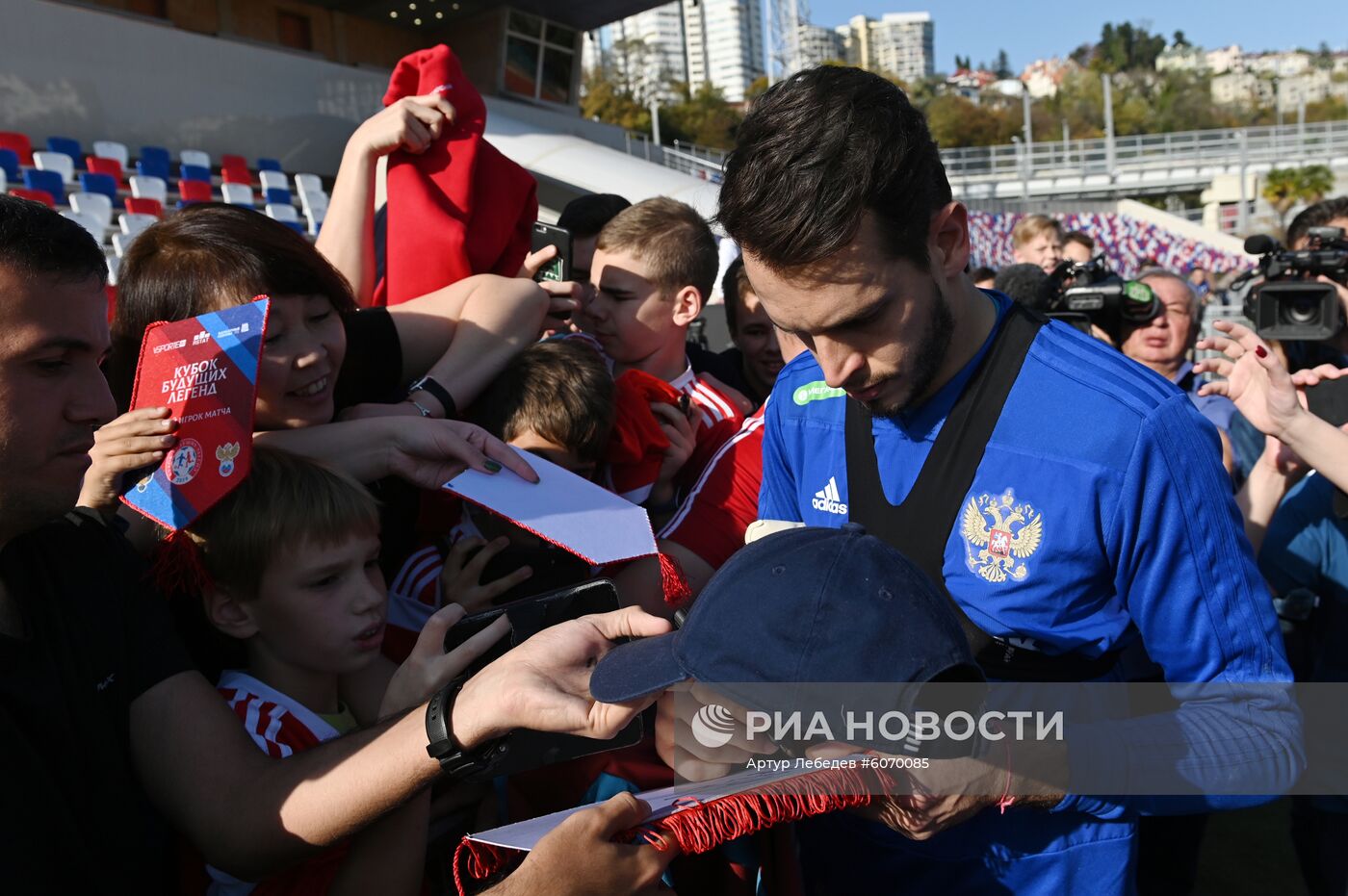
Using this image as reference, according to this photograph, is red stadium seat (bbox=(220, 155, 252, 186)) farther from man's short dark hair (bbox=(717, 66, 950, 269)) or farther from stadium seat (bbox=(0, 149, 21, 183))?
man's short dark hair (bbox=(717, 66, 950, 269))

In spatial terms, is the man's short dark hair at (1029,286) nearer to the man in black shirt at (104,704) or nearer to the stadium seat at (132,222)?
the man in black shirt at (104,704)

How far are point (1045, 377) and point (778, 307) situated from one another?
1.43 feet

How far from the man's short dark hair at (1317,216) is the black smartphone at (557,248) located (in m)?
3.06

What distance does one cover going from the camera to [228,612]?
1.88 meters

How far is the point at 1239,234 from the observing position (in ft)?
136

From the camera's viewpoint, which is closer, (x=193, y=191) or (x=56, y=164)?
(x=56, y=164)

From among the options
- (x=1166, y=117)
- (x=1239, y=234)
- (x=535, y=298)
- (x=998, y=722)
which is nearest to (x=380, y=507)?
(x=535, y=298)

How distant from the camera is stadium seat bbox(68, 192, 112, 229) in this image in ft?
38.1

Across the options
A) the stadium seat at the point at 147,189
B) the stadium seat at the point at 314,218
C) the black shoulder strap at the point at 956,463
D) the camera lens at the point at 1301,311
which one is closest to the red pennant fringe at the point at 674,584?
the black shoulder strap at the point at 956,463

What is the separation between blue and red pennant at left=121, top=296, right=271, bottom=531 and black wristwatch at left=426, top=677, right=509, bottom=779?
0.56 meters

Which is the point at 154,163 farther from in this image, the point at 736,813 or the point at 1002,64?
the point at 1002,64

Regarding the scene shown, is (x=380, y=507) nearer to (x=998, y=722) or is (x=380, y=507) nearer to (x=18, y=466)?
(x=18, y=466)

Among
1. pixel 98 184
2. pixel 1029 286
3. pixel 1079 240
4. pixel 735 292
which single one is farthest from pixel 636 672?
pixel 98 184

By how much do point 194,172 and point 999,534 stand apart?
51.0 ft
